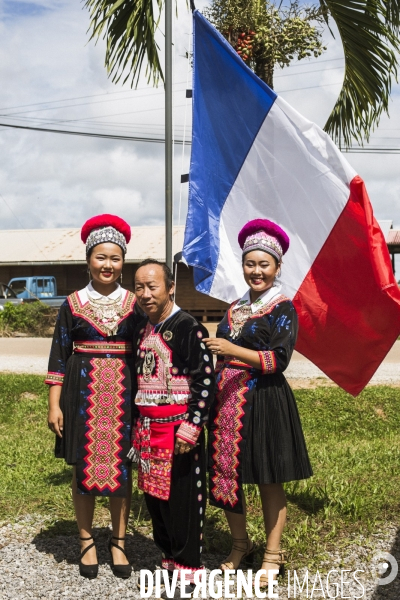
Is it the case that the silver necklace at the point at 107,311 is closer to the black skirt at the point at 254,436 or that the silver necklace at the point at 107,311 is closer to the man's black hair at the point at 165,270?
the man's black hair at the point at 165,270

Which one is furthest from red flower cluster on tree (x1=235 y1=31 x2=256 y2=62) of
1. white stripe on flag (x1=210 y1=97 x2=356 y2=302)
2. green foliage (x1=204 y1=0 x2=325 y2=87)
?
white stripe on flag (x1=210 y1=97 x2=356 y2=302)

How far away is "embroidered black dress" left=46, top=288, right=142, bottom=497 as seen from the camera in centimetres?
372

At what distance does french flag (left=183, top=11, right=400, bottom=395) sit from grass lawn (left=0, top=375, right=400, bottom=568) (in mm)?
837

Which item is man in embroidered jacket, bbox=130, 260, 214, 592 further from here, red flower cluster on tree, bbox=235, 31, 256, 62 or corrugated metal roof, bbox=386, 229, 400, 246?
corrugated metal roof, bbox=386, 229, 400, 246

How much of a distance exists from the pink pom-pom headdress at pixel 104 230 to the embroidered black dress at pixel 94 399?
364mm

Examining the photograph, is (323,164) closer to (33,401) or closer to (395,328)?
(395,328)

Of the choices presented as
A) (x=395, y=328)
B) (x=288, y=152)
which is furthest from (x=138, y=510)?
(x=288, y=152)

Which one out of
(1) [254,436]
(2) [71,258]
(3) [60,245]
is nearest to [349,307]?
(1) [254,436]

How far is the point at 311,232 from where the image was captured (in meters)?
4.63

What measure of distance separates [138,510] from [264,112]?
278 cm

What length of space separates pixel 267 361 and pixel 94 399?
94 centimetres

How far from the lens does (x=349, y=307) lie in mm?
4480

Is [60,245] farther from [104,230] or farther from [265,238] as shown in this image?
[265,238]

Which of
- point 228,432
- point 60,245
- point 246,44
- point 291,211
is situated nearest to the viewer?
point 228,432
